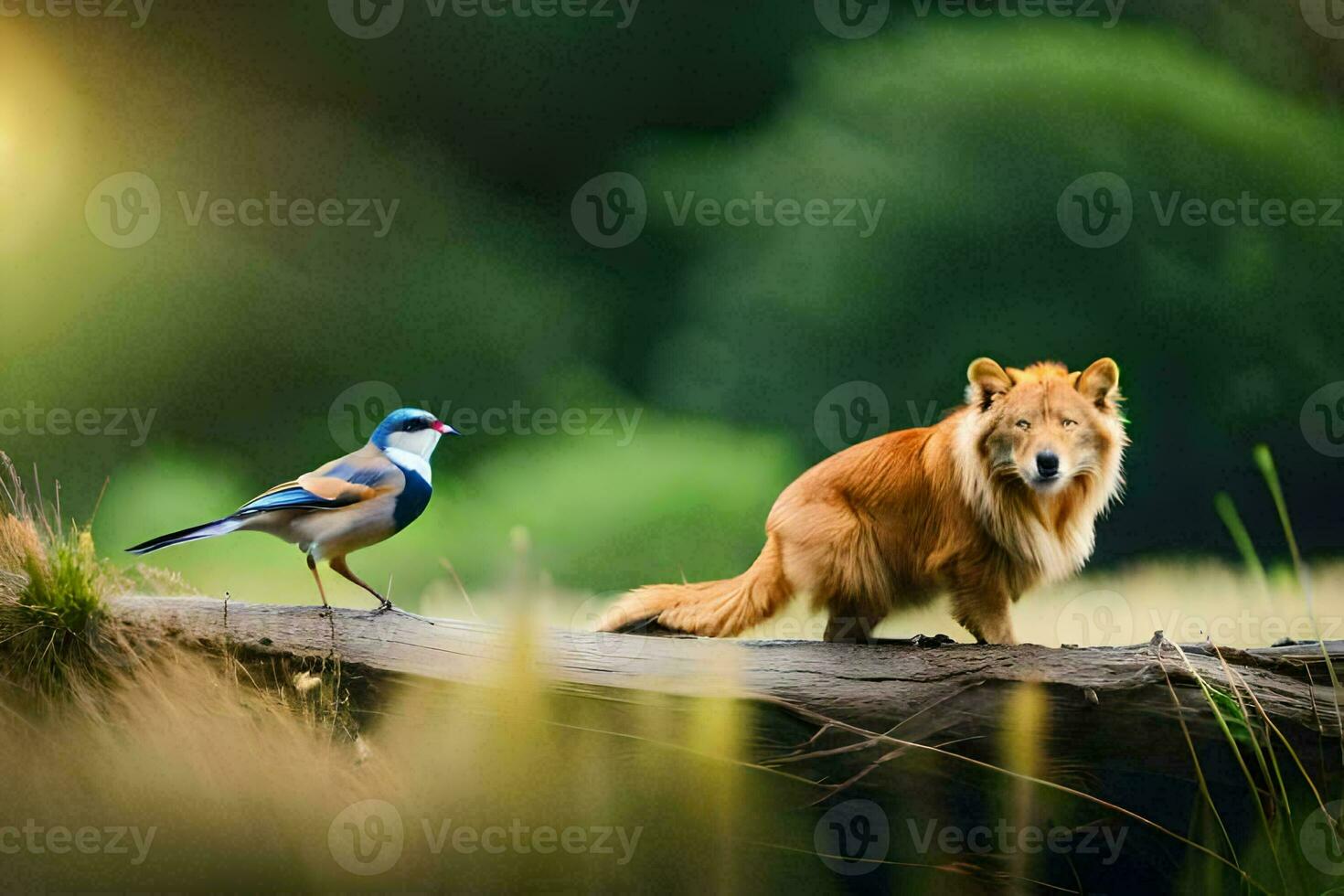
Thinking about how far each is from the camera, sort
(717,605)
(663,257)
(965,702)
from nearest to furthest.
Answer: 1. (965,702)
2. (717,605)
3. (663,257)

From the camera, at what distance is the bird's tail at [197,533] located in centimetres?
243

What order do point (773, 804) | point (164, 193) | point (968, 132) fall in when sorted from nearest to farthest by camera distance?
point (773, 804)
point (164, 193)
point (968, 132)

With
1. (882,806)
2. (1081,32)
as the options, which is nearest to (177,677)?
(882,806)

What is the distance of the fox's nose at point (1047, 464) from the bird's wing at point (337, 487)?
131 cm

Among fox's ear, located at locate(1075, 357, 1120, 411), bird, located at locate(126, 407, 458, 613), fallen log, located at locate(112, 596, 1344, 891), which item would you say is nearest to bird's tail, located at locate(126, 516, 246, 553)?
bird, located at locate(126, 407, 458, 613)

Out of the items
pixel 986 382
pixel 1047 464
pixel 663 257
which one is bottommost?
pixel 1047 464

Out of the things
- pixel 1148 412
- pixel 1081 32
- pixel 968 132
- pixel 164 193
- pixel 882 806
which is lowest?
pixel 882 806

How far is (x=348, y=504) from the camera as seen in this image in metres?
2.46

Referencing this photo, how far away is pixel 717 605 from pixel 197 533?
3.62 feet

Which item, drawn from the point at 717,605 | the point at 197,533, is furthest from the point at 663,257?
the point at 197,533

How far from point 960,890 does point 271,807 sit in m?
1.48

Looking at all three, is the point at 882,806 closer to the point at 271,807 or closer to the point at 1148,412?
the point at 271,807

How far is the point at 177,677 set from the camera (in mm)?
2498

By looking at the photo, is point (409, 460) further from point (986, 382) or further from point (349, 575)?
point (986, 382)
